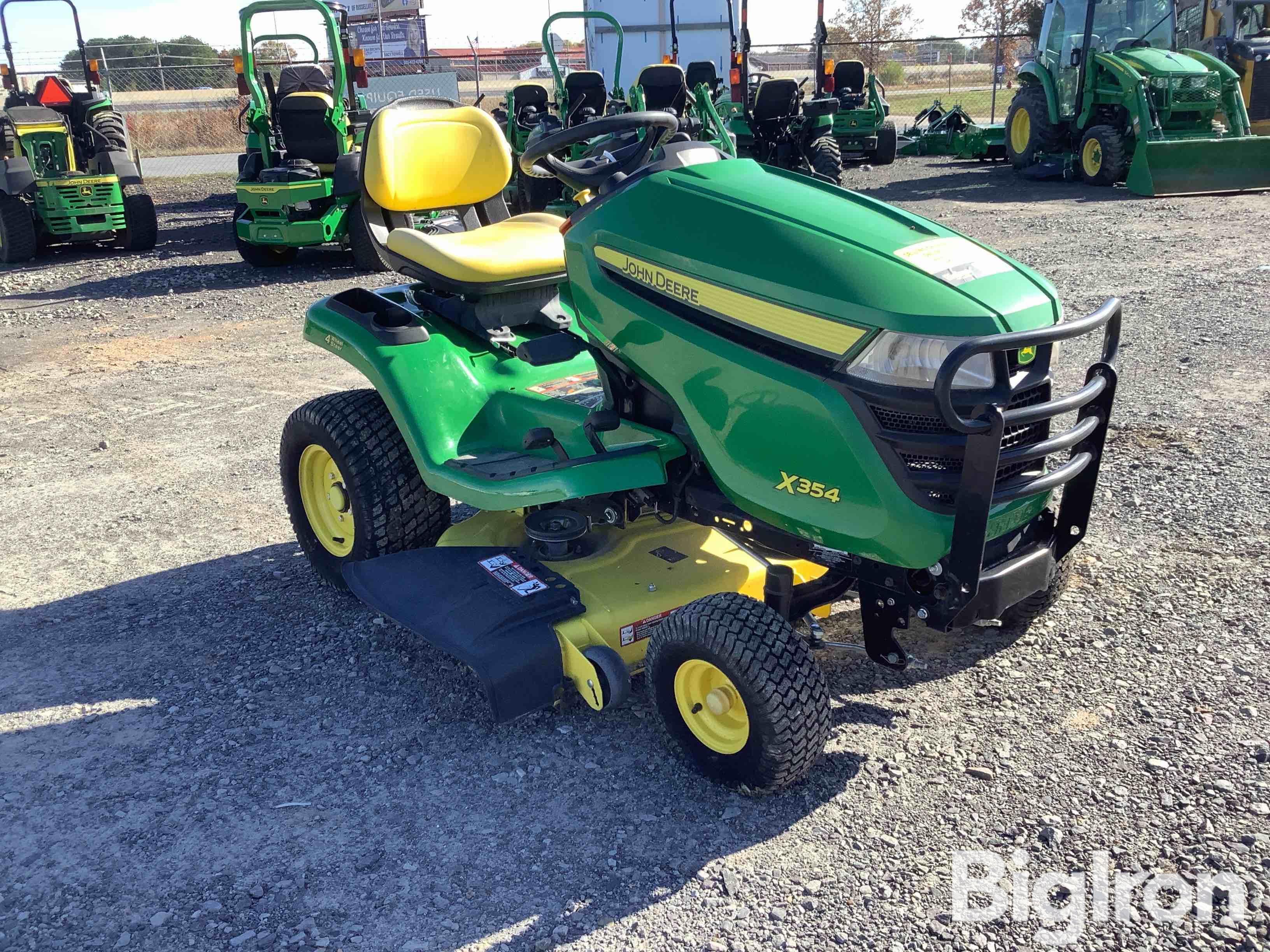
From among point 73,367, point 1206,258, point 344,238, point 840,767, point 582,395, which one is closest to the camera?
point 840,767

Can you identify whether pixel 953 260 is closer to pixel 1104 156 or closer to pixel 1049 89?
pixel 1104 156

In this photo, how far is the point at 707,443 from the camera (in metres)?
2.65

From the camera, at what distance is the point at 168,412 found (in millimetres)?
5746

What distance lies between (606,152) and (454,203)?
1.14 m

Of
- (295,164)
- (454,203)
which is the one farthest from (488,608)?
(295,164)

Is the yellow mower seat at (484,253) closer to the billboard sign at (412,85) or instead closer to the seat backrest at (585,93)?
the seat backrest at (585,93)

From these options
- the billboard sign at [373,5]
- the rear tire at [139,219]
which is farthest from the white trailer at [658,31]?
the billboard sign at [373,5]

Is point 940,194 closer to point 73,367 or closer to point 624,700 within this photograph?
point 73,367

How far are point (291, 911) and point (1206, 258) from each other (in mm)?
7972

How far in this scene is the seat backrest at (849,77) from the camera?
51.3 ft

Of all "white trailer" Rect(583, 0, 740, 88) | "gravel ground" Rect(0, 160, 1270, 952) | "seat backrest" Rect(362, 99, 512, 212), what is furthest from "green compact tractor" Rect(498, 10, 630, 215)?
"gravel ground" Rect(0, 160, 1270, 952)

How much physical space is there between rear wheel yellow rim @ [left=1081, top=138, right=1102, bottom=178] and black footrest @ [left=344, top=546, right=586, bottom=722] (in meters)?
11.2

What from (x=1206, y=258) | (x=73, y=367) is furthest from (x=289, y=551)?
(x=1206, y=258)

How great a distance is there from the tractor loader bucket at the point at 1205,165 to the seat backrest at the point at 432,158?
9171 mm
